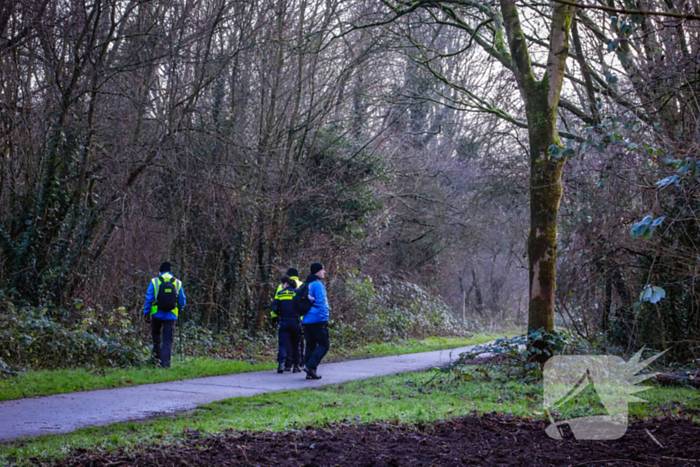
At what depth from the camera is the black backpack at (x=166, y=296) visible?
40.1 feet

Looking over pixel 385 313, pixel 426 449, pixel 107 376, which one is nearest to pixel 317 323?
pixel 107 376

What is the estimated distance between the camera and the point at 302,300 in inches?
471

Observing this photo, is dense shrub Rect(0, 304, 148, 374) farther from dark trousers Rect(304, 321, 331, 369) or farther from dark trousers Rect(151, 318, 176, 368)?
dark trousers Rect(304, 321, 331, 369)

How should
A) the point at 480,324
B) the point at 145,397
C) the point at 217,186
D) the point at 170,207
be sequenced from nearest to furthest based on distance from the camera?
the point at 145,397 → the point at 217,186 → the point at 170,207 → the point at 480,324

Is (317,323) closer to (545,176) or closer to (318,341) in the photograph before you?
(318,341)

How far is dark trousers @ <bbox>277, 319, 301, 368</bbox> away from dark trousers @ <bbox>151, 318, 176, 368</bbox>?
6.94 ft

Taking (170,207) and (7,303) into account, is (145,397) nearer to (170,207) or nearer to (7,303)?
(7,303)

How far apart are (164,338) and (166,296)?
2.63 ft

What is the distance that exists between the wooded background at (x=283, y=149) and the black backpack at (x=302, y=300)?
12.6ft

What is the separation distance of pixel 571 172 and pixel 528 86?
109 inches

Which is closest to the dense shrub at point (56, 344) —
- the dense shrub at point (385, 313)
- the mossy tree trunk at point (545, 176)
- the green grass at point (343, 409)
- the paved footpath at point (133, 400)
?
the paved footpath at point (133, 400)

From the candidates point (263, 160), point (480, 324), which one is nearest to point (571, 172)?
point (263, 160)

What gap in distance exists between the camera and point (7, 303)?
11.8 m

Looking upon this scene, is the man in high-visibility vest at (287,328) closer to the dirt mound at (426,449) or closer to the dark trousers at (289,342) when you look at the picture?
the dark trousers at (289,342)
